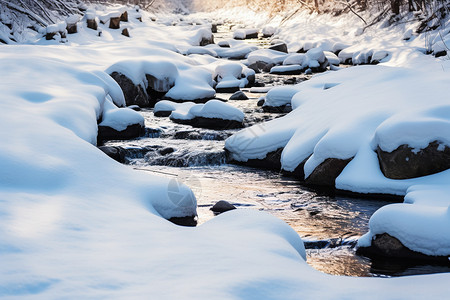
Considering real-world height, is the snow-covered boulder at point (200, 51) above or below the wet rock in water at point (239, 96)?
above

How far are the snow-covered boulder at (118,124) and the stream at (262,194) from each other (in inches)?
8.9

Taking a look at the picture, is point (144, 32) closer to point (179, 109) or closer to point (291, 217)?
point (179, 109)

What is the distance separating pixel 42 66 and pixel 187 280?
6.37 m

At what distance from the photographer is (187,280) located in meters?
2.40

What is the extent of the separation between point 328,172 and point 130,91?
19.0 feet

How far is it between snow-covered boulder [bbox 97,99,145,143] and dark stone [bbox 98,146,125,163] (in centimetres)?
75

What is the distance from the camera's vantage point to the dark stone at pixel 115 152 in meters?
7.09

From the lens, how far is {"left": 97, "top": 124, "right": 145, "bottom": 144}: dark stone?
320 inches

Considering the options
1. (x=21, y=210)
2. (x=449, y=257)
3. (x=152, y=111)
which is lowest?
(x=152, y=111)

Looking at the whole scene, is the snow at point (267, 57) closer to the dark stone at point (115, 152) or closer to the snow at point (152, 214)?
the snow at point (152, 214)

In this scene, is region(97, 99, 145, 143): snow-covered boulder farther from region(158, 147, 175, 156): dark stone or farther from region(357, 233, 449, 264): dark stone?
region(357, 233, 449, 264): dark stone

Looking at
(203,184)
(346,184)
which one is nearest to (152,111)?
(203,184)

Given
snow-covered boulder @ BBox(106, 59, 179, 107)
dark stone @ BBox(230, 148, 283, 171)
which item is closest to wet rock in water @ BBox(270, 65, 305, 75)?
snow-covered boulder @ BBox(106, 59, 179, 107)

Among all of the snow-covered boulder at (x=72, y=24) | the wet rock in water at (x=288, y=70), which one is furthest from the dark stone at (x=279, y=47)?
the snow-covered boulder at (x=72, y=24)
